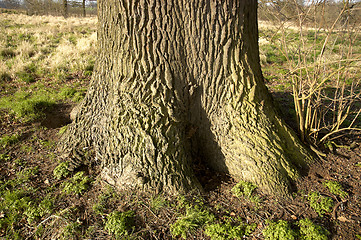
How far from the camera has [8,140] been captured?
3.58 meters

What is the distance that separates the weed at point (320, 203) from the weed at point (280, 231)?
460 millimetres

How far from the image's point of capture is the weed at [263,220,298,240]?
2156mm

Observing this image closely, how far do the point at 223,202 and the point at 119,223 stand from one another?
114 centimetres

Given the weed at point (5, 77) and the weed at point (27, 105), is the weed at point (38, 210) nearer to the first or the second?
the weed at point (27, 105)

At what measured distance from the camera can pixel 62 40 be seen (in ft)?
39.2

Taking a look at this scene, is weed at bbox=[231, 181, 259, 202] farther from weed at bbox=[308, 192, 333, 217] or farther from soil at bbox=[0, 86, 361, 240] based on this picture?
weed at bbox=[308, 192, 333, 217]

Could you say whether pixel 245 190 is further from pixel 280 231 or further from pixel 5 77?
pixel 5 77

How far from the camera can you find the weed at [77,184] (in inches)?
105

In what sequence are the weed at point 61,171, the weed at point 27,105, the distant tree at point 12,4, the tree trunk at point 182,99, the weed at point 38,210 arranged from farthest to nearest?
1. the distant tree at point 12,4
2. the weed at point 27,105
3. the weed at point 61,171
4. the tree trunk at point 182,99
5. the weed at point 38,210

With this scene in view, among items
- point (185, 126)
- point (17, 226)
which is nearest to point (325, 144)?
point (185, 126)

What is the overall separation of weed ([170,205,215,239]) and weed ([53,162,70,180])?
1570 mm

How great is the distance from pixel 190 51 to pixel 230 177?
1.65 metres

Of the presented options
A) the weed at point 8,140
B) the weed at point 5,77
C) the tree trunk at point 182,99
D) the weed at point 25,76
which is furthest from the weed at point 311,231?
the weed at point 5,77

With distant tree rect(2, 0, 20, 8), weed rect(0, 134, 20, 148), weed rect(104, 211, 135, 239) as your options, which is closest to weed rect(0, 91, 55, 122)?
weed rect(0, 134, 20, 148)
